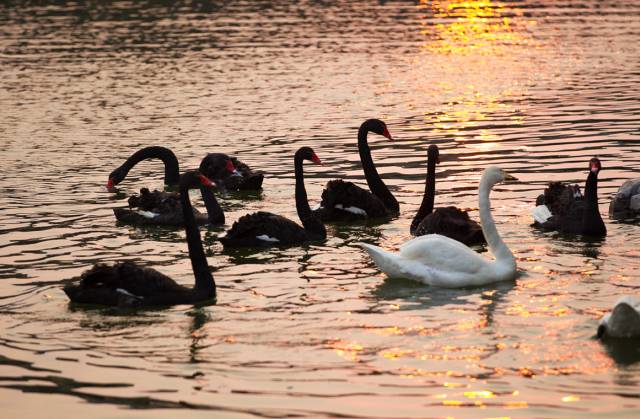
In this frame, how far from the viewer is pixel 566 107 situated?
24.2 meters

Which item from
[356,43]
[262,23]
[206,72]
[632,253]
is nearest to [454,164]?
[632,253]

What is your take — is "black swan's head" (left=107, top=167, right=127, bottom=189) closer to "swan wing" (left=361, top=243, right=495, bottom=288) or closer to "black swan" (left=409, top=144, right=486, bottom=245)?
"black swan" (left=409, top=144, right=486, bottom=245)

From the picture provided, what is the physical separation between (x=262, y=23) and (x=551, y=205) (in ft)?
87.6

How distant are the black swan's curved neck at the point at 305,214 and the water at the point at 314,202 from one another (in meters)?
0.19

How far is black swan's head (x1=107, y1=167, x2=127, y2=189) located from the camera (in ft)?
58.3

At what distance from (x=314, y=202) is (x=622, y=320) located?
7346 mm

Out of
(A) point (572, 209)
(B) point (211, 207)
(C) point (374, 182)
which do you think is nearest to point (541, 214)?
(A) point (572, 209)

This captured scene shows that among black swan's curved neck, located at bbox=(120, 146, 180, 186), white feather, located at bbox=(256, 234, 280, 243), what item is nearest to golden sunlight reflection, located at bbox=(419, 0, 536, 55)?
black swan's curved neck, located at bbox=(120, 146, 180, 186)

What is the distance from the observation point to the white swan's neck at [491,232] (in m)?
12.2

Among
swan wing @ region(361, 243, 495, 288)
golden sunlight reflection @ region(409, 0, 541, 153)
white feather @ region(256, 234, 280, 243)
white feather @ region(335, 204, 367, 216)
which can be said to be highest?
golden sunlight reflection @ region(409, 0, 541, 153)

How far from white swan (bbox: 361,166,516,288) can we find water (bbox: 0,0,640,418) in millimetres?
141

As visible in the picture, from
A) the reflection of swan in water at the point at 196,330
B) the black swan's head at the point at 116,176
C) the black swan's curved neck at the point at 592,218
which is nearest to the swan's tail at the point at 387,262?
the reflection of swan in water at the point at 196,330

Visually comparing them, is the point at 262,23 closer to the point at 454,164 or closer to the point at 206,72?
the point at 206,72

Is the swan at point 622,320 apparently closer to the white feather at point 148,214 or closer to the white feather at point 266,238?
the white feather at point 266,238
